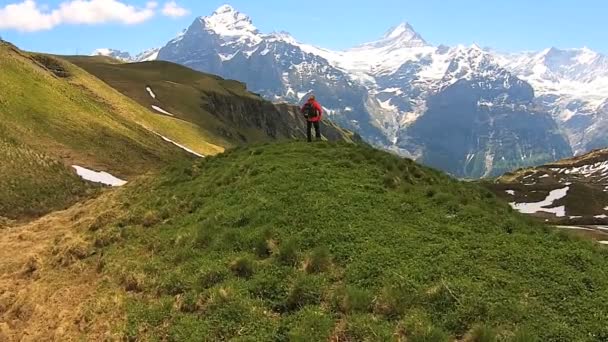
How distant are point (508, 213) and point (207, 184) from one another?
557 inches

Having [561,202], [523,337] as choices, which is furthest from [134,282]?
[561,202]

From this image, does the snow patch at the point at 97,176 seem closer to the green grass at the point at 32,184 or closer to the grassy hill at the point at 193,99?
the green grass at the point at 32,184

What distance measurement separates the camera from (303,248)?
19.1 meters

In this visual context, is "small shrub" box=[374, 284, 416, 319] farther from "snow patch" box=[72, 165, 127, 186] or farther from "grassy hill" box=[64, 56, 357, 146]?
"grassy hill" box=[64, 56, 357, 146]

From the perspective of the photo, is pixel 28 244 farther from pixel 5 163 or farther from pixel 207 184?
pixel 5 163

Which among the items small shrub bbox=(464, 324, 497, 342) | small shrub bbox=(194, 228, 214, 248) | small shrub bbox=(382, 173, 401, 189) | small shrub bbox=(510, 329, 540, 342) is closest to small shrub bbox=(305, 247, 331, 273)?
small shrub bbox=(194, 228, 214, 248)

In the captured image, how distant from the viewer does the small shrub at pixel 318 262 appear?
17.8 metres

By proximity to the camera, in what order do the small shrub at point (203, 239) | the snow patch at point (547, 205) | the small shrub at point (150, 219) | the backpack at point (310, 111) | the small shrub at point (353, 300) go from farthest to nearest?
the snow patch at point (547, 205)
the backpack at point (310, 111)
the small shrub at point (150, 219)
the small shrub at point (203, 239)
the small shrub at point (353, 300)

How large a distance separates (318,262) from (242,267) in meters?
2.61

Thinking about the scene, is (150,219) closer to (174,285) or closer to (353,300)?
(174,285)

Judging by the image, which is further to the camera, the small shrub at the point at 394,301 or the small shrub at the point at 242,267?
the small shrub at the point at 242,267

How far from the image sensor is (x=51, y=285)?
21.8 metres

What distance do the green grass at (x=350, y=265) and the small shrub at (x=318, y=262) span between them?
0.03m

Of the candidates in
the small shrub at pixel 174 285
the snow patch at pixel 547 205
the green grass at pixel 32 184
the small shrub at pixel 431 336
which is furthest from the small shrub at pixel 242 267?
the snow patch at pixel 547 205
